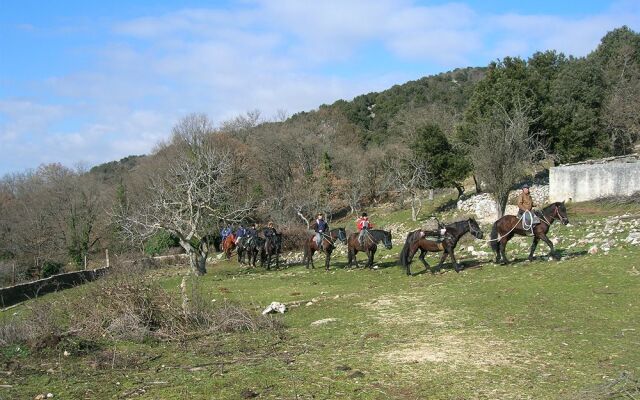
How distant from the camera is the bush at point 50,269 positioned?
39403 millimetres

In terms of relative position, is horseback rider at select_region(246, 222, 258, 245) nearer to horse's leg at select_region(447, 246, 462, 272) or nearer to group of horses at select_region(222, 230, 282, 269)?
group of horses at select_region(222, 230, 282, 269)

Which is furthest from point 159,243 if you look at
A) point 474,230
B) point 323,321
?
point 323,321

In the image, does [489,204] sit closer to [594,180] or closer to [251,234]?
[594,180]

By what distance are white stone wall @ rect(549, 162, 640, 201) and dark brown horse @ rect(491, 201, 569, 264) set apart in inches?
567

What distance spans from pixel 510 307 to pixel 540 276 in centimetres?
338

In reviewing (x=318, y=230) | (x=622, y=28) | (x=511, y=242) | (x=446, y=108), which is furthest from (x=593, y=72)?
(x=318, y=230)

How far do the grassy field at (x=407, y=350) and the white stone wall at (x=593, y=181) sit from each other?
1529cm

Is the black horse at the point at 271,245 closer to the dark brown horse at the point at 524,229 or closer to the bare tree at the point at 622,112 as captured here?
the dark brown horse at the point at 524,229

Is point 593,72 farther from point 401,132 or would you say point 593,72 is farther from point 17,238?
point 17,238

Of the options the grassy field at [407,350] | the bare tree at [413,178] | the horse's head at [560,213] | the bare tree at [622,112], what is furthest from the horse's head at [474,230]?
the bare tree at [622,112]

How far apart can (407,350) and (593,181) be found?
83.2ft

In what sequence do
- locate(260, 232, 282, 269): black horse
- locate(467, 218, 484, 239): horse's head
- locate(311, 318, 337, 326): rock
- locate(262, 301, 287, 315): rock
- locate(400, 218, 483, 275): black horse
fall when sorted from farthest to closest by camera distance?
locate(260, 232, 282, 269): black horse
locate(467, 218, 484, 239): horse's head
locate(400, 218, 483, 275): black horse
locate(262, 301, 287, 315): rock
locate(311, 318, 337, 326): rock

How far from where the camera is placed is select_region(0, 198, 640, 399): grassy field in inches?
298

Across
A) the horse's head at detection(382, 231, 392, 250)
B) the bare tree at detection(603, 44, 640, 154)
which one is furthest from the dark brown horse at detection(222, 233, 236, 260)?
the bare tree at detection(603, 44, 640, 154)
